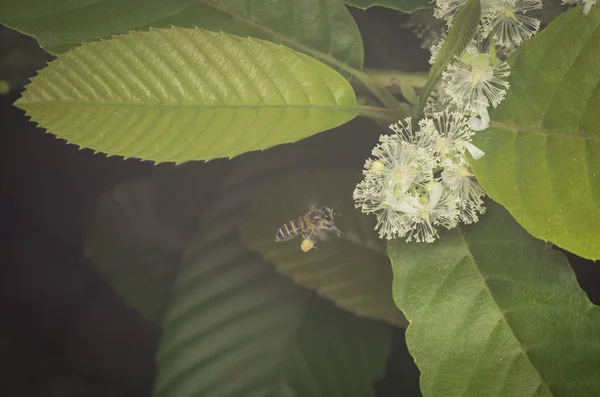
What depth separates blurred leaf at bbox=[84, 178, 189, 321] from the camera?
0.94m

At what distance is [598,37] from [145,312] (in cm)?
74

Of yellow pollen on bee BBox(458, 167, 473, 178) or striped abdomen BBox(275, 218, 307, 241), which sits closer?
yellow pollen on bee BBox(458, 167, 473, 178)

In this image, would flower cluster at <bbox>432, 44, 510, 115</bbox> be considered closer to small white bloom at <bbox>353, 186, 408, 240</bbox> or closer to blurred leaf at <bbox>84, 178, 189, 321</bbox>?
small white bloom at <bbox>353, 186, 408, 240</bbox>

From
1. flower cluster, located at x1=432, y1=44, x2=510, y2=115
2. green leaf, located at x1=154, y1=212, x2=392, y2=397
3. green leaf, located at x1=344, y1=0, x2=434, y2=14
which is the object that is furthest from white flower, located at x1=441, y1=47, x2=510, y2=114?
green leaf, located at x1=154, y1=212, x2=392, y2=397

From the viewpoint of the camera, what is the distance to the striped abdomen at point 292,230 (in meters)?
0.77

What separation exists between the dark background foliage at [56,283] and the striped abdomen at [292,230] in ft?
0.71

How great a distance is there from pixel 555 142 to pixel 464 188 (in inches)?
4.5

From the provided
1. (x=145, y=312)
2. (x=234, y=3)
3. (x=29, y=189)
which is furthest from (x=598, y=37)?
(x=29, y=189)

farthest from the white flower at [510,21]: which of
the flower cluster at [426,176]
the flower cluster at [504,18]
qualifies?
the flower cluster at [426,176]

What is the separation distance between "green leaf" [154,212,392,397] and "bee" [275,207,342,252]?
11 cm

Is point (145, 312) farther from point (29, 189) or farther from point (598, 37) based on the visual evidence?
point (598, 37)

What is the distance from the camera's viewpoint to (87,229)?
0.95m

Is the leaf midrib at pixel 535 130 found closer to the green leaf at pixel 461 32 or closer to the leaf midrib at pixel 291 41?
the green leaf at pixel 461 32

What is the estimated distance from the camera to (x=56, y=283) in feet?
3.23
